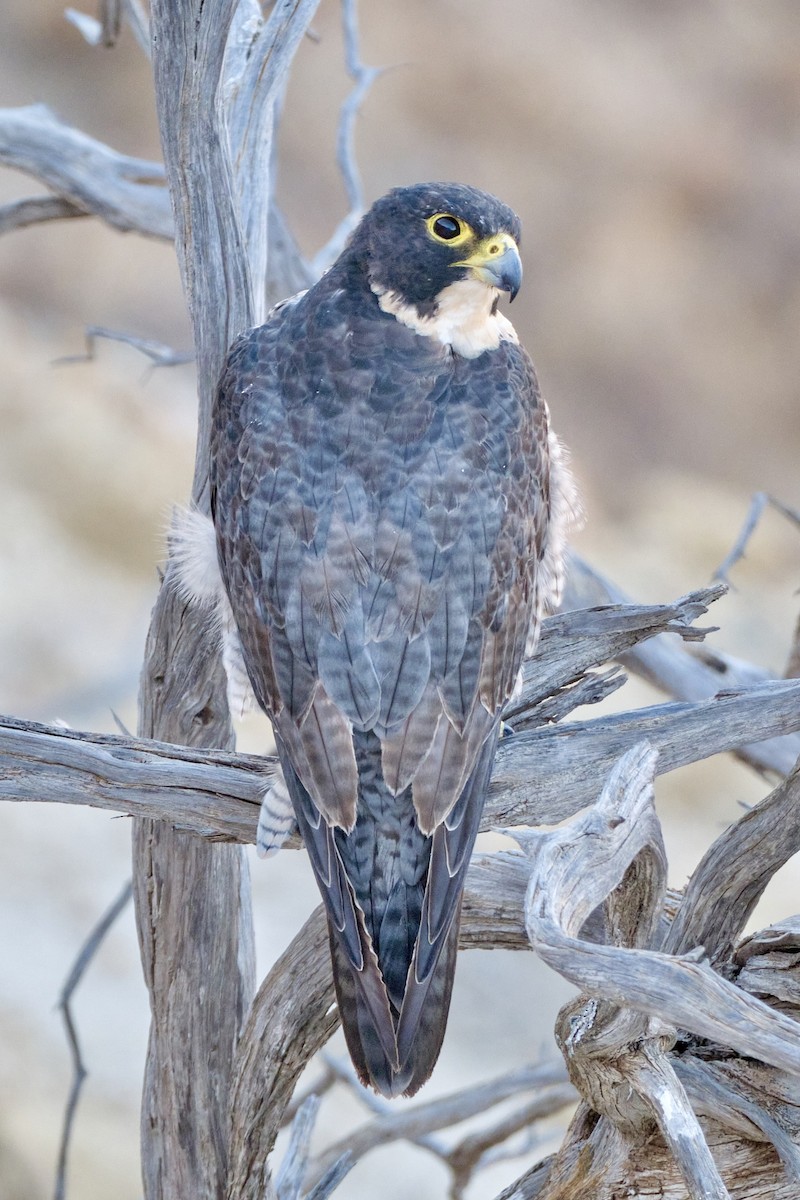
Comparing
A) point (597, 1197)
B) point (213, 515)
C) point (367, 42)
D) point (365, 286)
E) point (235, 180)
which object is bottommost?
point (597, 1197)

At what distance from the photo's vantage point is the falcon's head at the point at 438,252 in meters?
2.38

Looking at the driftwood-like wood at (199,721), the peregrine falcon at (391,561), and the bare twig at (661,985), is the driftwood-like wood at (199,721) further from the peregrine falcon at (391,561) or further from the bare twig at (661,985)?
the bare twig at (661,985)

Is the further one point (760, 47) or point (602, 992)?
point (760, 47)

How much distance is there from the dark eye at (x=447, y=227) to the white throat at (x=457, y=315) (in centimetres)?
9

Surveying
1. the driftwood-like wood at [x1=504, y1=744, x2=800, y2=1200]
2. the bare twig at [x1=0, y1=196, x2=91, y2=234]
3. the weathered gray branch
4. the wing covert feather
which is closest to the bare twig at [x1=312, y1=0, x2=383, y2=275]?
the bare twig at [x1=0, y1=196, x2=91, y2=234]

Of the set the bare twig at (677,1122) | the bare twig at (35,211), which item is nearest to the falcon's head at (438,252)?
the bare twig at (677,1122)

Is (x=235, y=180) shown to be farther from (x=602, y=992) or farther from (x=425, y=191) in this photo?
(x=602, y=992)

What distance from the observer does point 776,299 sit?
7.67 m

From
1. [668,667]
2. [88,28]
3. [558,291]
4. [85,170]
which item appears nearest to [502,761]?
[668,667]

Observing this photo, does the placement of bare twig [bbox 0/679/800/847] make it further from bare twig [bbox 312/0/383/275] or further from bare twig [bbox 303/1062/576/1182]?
bare twig [bbox 312/0/383/275]

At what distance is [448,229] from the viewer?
2410mm

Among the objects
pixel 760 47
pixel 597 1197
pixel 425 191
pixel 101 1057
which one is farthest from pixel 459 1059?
pixel 760 47

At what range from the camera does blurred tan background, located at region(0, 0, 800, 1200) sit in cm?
751

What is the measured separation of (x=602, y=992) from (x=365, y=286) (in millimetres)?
1495
